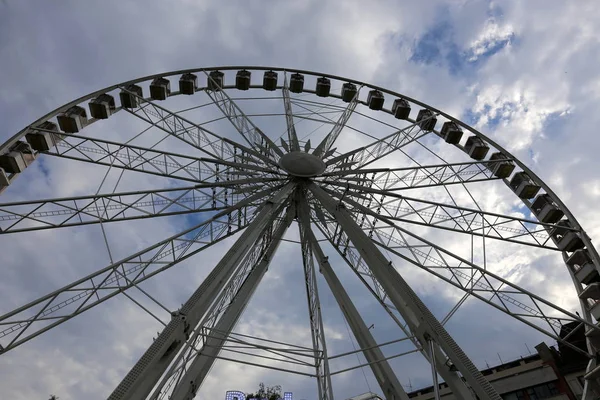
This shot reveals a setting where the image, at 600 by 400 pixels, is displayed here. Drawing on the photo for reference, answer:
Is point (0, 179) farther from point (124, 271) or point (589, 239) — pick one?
point (589, 239)

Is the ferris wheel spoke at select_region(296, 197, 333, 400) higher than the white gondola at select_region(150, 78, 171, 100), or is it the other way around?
the white gondola at select_region(150, 78, 171, 100)

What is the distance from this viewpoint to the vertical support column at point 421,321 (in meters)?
7.84

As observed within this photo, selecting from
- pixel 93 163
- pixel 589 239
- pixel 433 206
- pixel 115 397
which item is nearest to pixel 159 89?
pixel 93 163

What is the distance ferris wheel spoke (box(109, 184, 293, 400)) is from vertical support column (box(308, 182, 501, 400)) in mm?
3145

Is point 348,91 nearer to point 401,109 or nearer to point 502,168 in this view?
point 401,109

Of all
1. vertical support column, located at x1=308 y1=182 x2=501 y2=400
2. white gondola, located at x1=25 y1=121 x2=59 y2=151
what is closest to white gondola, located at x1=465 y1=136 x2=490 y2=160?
vertical support column, located at x1=308 y1=182 x2=501 y2=400

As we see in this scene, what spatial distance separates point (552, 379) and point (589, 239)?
1375 cm

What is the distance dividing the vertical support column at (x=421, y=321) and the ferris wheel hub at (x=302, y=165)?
96.5 inches

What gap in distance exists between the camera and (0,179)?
11109 mm

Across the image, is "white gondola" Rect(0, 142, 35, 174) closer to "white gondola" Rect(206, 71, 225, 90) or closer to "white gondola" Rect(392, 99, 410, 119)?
"white gondola" Rect(206, 71, 225, 90)

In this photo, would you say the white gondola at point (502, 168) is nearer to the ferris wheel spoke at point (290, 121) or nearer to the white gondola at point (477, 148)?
the white gondola at point (477, 148)

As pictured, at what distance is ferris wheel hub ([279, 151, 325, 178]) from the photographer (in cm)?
1381

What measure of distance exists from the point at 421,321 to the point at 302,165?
690cm

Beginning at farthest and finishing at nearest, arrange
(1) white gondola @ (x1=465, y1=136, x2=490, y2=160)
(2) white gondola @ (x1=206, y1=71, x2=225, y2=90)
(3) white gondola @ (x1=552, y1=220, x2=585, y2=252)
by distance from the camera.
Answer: (1) white gondola @ (x1=465, y1=136, x2=490, y2=160), (2) white gondola @ (x1=206, y1=71, x2=225, y2=90), (3) white gondola @ (x1=552, y1=220, x2=585, y2=252)
